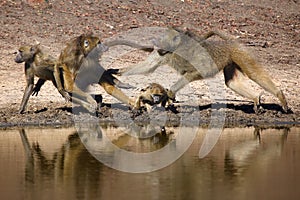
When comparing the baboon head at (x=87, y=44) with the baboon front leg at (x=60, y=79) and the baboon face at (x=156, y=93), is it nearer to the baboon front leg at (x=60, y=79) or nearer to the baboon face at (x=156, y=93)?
the baboon front leg at (x=60, y=79)

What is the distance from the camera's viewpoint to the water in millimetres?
8594

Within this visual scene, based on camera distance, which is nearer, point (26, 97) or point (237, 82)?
point (26, 97)

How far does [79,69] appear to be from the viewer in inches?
565

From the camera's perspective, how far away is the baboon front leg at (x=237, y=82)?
1498 centimetres

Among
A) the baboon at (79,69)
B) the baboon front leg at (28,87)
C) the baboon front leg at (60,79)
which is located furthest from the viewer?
the baboon front leg at (28,87)

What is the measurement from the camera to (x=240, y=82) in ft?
49.6

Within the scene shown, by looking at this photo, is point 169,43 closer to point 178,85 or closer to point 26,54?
point 178,85

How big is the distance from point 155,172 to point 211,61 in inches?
207

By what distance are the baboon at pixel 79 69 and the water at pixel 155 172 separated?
45.3 inches

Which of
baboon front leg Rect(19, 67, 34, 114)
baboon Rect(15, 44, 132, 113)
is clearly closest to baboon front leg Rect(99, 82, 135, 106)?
baboon Rect(15, 44, 132, 113)

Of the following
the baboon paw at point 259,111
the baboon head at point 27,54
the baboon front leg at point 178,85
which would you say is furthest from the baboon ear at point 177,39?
the baboon head at point 27,54

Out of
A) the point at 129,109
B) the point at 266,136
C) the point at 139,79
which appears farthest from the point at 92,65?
the point at 266,136

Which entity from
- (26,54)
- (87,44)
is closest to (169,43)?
(87,44)

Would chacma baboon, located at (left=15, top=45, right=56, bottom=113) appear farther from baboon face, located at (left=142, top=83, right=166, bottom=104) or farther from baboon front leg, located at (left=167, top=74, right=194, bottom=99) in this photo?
baboon front leg, located at (left=167, top=74, right=194, bottom=99)
